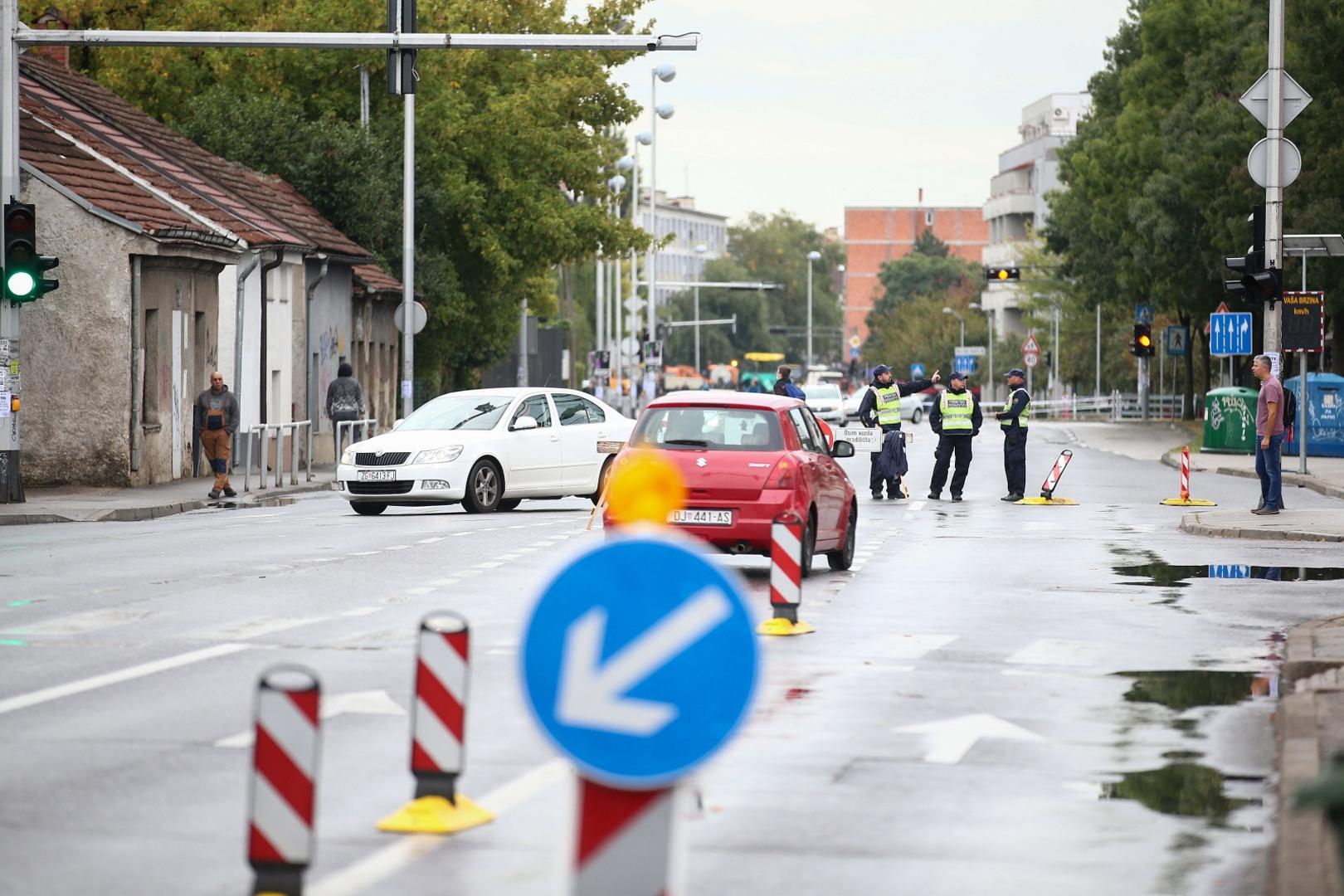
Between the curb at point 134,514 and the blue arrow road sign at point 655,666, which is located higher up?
the blue arrow road sign at point 655,666

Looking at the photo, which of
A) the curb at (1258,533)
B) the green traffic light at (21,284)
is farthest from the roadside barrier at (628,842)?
the green traffic light at (21,284)

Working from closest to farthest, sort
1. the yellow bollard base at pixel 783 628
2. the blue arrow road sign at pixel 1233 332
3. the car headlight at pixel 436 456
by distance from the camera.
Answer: the yellow bollard base at pixel 783 628, the car headlight at pixel 436 456, the blue arrow road sign at pixel 1233 332

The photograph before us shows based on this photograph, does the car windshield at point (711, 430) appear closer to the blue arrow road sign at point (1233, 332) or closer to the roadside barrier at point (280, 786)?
the roadside barrier at point (280, 786)

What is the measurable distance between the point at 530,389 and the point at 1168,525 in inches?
333

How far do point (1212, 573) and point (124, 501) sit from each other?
16565mm

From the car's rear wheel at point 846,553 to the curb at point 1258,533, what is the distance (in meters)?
5.67

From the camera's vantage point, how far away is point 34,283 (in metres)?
27.0

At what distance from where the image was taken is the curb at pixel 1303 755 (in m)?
6.90

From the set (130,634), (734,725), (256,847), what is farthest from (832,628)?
(734,725)

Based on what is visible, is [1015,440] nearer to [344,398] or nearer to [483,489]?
[483,489]

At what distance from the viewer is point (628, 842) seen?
16.3ft

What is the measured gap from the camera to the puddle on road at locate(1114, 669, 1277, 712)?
11633 mm

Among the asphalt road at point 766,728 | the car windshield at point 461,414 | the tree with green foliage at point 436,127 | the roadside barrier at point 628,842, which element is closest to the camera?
the roadside barrier at point 628,842

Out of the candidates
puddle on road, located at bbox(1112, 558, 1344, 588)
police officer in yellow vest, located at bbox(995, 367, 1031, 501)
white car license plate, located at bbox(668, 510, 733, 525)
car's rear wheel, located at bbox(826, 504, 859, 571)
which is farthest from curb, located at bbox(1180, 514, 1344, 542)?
white car license plate, located at bbox(668, 510, 733, 525)
